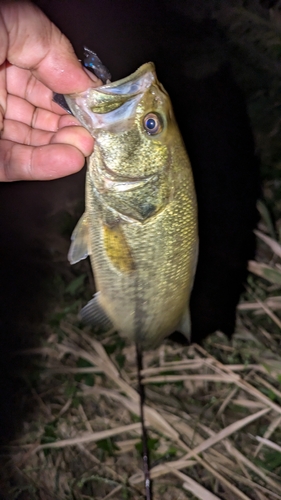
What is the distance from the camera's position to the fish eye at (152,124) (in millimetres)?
1229

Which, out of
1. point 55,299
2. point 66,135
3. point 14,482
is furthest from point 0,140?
point 14,482

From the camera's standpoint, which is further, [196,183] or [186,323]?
[196,183]

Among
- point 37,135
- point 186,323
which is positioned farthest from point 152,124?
point 186,323

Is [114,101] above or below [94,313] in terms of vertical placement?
above

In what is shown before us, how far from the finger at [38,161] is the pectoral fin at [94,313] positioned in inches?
18.7

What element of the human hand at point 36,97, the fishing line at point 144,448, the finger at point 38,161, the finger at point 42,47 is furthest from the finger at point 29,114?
the fishing line at point 144,448

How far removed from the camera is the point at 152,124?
1236mm

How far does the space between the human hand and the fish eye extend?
24 centimetres

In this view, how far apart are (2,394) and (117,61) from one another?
2292 mm

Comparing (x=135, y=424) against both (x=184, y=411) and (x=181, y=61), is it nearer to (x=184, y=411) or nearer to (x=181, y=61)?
(x=184, y=411)

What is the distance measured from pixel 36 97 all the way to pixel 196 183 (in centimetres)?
124

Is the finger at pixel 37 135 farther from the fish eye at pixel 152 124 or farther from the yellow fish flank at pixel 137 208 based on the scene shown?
the fish eye at pixel 152 124

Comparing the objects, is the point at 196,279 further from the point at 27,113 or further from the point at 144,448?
the point at 27,113

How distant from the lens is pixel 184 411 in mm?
2402
